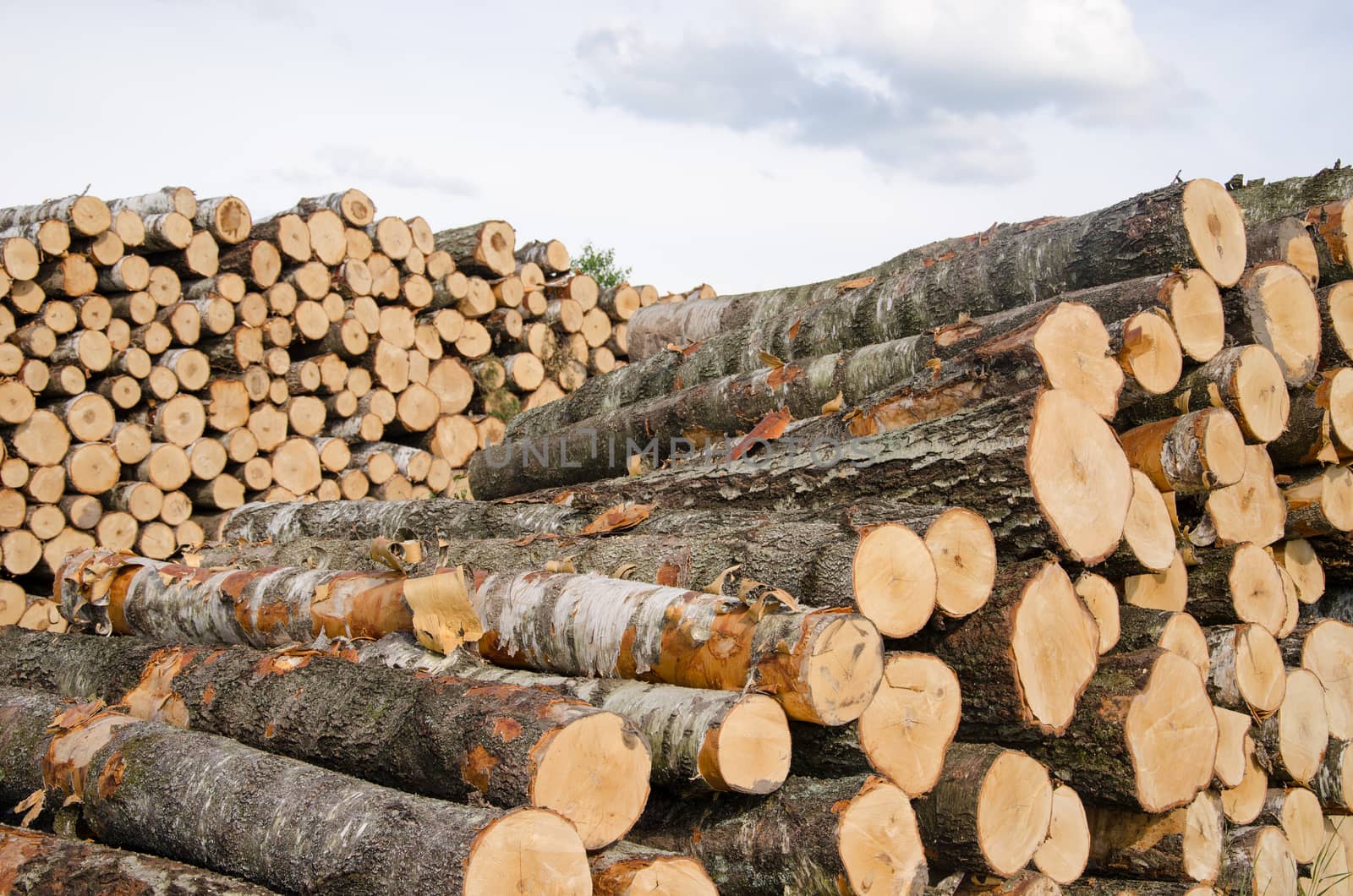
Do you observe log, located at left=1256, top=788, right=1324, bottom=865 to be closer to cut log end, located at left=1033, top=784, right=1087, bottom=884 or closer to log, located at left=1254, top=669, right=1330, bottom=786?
log, located at left=1254, top=669, right=1330, bottom=786

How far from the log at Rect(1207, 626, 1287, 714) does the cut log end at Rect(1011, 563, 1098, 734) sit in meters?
0.90

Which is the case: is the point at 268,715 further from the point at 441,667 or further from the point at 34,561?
the point at 34,561

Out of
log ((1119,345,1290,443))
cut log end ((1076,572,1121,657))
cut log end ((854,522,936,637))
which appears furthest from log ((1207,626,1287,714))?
cut log end ((854,522,936,637))

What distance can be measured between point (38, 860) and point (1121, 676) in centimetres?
333

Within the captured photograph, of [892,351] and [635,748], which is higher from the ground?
[892,351]

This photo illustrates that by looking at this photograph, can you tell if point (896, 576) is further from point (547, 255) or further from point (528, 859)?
point (547, 255)

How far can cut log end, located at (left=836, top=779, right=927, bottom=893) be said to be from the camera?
285 cm

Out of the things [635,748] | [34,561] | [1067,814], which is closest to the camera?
[635,748]

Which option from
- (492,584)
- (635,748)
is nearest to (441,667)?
(492,584)

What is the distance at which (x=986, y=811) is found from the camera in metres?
3.10

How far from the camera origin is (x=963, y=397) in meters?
3.99

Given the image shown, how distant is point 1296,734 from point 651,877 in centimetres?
302

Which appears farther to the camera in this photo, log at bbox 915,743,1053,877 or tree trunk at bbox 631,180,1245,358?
tree trunk at bbox 631,180,1245,358

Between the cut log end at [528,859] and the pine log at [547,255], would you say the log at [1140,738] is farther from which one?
the pine log at [547,255]
